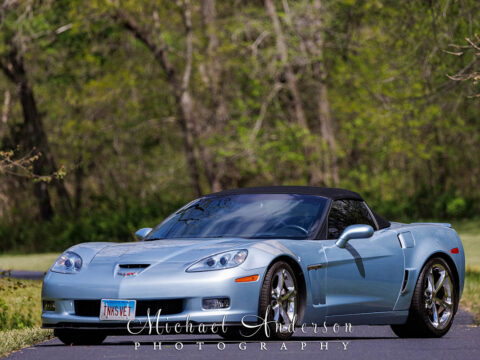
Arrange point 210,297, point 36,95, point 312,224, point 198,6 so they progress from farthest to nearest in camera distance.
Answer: point 36,95, point 198,6, point 312,224, point 210,297

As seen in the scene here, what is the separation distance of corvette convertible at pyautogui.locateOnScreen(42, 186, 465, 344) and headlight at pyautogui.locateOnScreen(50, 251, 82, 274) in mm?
13

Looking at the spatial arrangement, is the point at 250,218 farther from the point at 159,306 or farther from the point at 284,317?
the point at 159,306

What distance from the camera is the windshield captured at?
9.88m

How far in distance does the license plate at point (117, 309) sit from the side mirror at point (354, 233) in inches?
80.8

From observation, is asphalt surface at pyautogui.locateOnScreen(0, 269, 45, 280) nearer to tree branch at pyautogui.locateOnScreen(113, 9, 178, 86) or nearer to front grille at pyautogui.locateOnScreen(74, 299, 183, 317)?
tree branch at pyautogui.locateOnScreen(113, 9, 178, 86)

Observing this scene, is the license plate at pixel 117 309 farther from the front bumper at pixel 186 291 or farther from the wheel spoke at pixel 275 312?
the wheel spoke at pixel 275 312

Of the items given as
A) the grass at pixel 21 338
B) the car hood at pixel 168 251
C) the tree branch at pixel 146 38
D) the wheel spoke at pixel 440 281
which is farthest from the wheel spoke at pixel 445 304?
the tree branch at pixel 146 38

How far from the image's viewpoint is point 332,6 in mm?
34969

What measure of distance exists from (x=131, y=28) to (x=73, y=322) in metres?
29.1

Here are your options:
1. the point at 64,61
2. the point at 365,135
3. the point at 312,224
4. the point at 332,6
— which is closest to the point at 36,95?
the point at 64,61

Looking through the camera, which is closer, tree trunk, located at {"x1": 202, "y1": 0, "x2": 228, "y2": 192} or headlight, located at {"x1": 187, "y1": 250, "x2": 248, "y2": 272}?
headlight, located at {"x1": 187, "y1": 250, "x2": 248, "y2": 272}

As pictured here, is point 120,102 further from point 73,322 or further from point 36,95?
point 73,322

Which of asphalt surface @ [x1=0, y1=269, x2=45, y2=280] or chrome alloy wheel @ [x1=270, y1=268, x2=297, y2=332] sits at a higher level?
chrome alloy wheel @ [x1=270, y1=268, x2=297, y2=332]

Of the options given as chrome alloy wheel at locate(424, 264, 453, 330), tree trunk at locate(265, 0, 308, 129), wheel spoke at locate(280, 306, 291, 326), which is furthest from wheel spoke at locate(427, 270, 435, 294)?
tree trunk at locate(265, 0, 308, 129)
